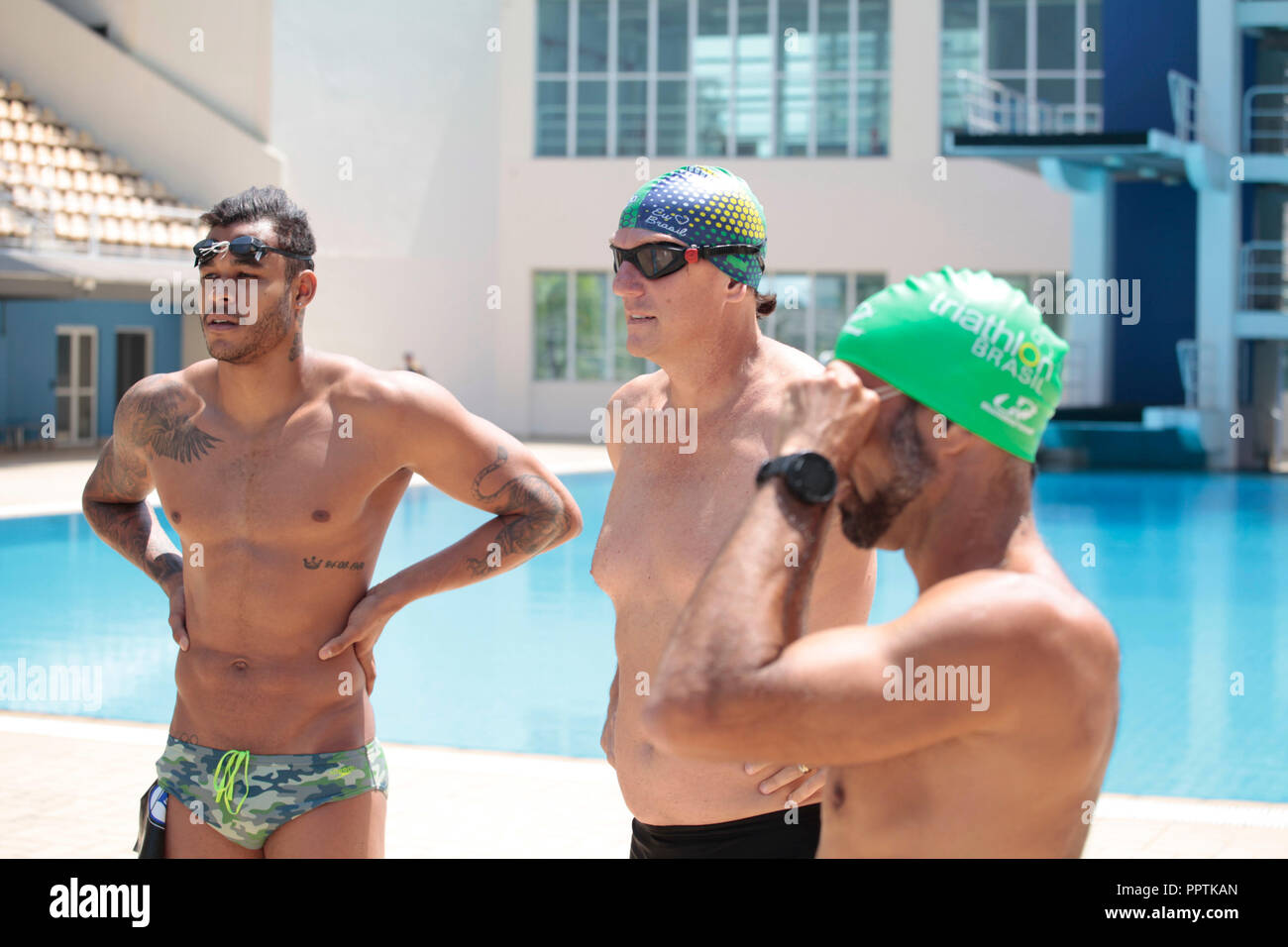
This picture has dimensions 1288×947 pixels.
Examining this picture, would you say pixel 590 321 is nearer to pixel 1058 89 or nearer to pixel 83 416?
pixel 83 416

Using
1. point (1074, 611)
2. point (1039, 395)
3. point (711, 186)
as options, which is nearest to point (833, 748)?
point (1074, 611)

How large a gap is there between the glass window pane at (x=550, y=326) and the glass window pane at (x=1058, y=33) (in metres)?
11.2

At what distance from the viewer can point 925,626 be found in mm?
1588

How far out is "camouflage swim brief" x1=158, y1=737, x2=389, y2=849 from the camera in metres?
2.72

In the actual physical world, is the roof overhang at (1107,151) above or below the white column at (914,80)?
below

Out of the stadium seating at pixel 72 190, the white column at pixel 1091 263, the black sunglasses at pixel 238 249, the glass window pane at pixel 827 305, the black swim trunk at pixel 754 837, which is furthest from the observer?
the glass window pane at pixel 827 305

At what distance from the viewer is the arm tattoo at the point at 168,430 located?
3.02 meters

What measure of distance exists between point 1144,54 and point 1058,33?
13.6 ft

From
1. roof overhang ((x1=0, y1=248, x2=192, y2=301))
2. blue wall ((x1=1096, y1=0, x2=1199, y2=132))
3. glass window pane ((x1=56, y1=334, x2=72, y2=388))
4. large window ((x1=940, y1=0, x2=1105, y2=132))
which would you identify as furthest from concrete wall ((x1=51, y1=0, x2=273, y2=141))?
blue wall ((x1=1096, y1=0, x2=1199, y2=132))

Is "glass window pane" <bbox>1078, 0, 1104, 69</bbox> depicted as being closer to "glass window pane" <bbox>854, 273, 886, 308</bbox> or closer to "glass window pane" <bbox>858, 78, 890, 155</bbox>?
"glass window pane" <bbox>858, 78, 890, 155</bbox>

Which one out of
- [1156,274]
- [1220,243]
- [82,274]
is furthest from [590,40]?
[82,274]

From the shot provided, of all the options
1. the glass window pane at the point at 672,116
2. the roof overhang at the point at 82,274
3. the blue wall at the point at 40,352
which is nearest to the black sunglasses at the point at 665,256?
the roof overhang at the point at 82,274

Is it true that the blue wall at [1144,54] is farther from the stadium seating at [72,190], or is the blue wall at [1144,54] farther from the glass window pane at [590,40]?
the stadium seating at [72,190]

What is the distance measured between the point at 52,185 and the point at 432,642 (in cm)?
1605
